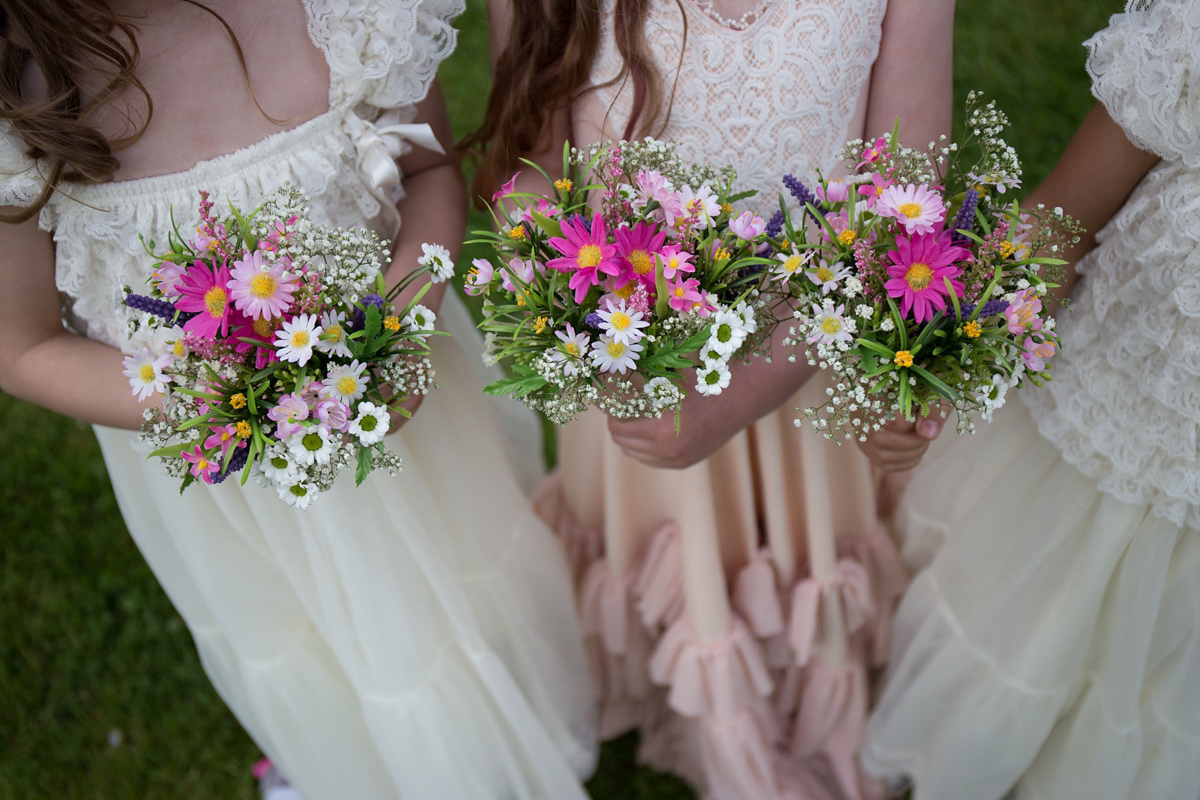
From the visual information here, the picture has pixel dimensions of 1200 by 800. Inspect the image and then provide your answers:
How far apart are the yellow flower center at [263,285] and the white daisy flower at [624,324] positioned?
1.29 feet

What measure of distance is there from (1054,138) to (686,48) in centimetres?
260

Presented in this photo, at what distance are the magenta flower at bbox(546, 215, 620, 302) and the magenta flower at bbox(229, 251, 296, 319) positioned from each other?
320 mm

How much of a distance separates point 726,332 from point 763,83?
542 mm

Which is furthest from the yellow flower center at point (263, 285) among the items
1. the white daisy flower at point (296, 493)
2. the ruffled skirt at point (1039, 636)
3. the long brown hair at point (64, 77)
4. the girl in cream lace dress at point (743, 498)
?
the ruffled skirt at point (1039, 636)

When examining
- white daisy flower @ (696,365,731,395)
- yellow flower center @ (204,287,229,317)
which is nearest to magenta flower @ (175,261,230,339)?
yellow flower center @ (204,287,229,317)

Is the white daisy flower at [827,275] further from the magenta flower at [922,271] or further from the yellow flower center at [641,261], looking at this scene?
the yellow flower center at [641,261]

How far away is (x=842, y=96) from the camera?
1290 millimetres

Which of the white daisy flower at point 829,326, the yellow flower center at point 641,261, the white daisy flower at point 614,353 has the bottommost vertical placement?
the white daisy flower at point 614,353

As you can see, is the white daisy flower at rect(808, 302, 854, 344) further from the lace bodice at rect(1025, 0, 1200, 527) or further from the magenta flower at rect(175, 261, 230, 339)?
the magenta flower at rect(175, 261, 230, 339)

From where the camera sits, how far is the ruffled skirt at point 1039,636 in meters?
1.43

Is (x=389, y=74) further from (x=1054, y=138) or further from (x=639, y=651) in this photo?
(x=1054, y=138)

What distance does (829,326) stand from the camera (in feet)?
3.15

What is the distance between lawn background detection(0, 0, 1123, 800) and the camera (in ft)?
7.50

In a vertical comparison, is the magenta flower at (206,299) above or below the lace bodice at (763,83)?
below
